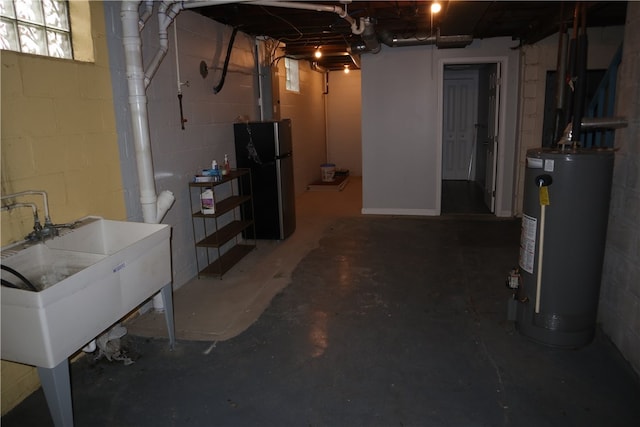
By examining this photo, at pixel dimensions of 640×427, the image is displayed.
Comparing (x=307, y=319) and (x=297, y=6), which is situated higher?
(x=297, y=6)

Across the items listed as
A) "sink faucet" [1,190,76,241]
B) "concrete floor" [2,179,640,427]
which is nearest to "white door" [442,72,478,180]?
"concrete floor" [2,179,640,427]

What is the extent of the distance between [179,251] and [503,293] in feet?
9.01

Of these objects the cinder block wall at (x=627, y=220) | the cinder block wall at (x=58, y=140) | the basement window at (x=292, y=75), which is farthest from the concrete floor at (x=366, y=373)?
the basement window at (x=292, y=75)

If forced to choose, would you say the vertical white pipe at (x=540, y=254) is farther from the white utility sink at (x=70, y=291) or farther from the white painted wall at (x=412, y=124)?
the white painted wall at (x=412, y=124)

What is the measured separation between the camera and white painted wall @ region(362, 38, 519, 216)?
577 centimetres

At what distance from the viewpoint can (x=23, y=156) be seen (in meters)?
2.28

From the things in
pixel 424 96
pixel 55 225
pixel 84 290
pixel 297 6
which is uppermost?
pixel 297 6

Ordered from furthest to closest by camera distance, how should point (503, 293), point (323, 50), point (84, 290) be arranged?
1. point (323, 50)
2. point (503, 293)
3. point (84, 290)

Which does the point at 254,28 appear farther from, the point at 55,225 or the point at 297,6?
the point at 55,225

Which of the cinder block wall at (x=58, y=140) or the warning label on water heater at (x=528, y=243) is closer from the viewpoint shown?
the cinder block wall at (x=58, y=140)

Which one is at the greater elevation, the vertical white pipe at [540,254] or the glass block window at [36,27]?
the glass block window at [36,27]

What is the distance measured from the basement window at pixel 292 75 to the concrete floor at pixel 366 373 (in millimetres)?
4591

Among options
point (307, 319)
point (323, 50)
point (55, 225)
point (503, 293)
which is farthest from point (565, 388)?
point (323, 50)

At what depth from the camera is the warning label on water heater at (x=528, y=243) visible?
8.73 ft
